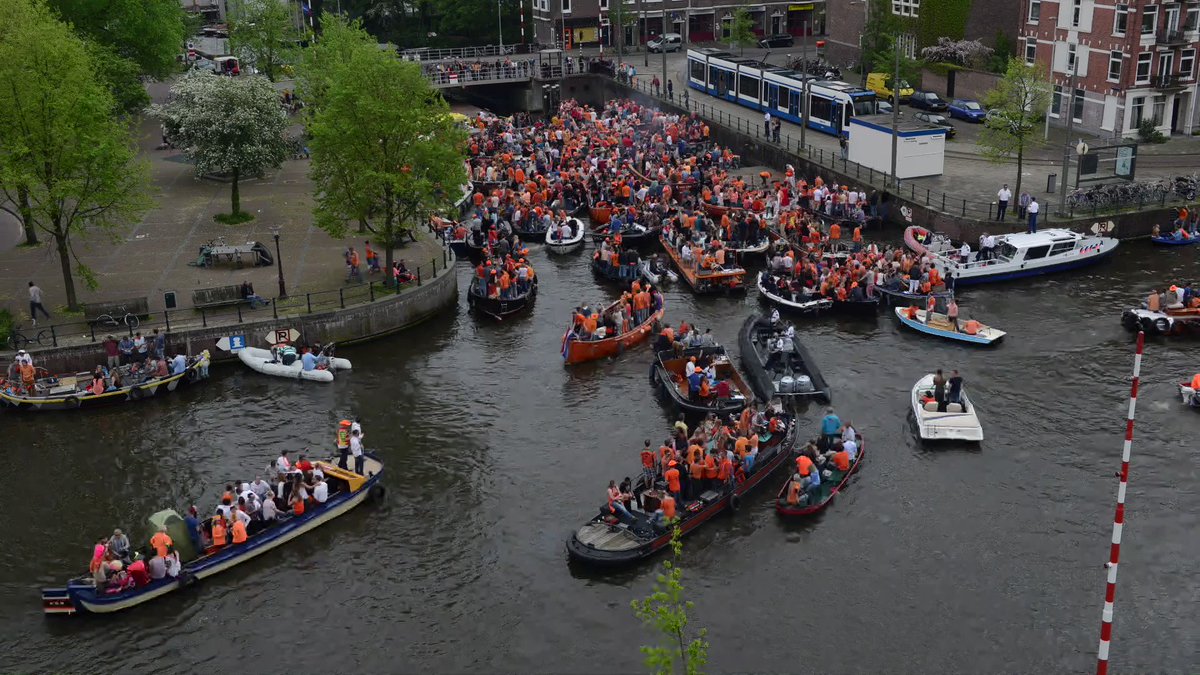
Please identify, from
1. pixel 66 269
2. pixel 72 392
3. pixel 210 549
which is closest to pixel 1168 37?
pixel 66 269

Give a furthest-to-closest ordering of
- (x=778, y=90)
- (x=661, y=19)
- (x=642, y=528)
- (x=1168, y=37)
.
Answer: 1. (x=661, y=19)
2. (x=778, y=90)
3. (x=1168, y=37)
4. (x=642, y=528)

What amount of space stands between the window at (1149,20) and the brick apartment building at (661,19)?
47.3 meters

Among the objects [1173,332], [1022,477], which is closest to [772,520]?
[1022,477]

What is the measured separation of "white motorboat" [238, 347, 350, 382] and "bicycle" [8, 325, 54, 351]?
6589mm

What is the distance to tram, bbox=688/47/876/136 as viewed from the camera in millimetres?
68625

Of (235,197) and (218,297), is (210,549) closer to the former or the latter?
(218,297)

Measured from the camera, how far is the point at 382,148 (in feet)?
154

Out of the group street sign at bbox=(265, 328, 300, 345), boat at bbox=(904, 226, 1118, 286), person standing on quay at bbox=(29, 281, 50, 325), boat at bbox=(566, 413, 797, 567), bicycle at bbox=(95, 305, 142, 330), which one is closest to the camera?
boat at bbox=(566, 413, 797, 567)

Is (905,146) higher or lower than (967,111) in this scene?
lower

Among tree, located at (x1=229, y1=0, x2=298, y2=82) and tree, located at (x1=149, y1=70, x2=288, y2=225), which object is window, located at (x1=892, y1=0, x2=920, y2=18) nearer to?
tree, located at (x1=229, y1=0, x2=298, y2=82)

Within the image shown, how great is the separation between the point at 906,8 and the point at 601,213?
A: 37067 mm

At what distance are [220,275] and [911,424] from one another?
27.8 m

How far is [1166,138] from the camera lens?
65.4 meters

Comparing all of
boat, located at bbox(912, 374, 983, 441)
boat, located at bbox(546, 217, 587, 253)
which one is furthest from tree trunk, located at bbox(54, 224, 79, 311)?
boat, located at bbox(912, 374, 983, 441)
